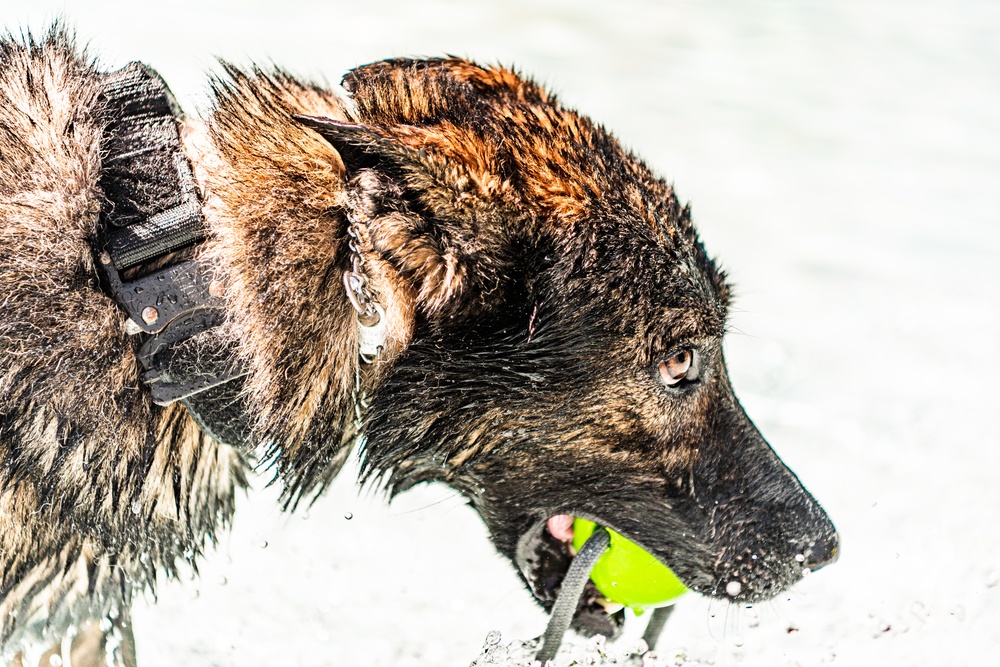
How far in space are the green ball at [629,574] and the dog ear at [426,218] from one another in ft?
2.88

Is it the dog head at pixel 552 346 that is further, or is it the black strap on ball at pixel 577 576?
the black strap on ball at pixel 577 576

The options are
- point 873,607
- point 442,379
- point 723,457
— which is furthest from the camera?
point 873,607

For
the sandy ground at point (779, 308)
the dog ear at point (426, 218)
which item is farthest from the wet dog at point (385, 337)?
the sandy ground at point (779, 308)

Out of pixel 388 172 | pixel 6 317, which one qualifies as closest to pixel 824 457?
pixel 388 172

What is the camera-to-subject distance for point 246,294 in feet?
7.40

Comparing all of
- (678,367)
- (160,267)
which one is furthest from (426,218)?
(678,367)

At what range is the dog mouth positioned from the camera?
2.85 m

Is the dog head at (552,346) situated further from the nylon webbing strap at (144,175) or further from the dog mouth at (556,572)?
the nylon webbing strap at (144,175)

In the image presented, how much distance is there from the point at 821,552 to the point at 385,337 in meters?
1.37

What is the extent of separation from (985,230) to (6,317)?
19.8 ft

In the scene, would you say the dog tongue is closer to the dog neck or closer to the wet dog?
the wet dog

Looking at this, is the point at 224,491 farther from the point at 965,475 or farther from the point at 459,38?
the point at 459,38

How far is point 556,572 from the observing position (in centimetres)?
290

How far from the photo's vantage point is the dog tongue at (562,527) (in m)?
2.85
